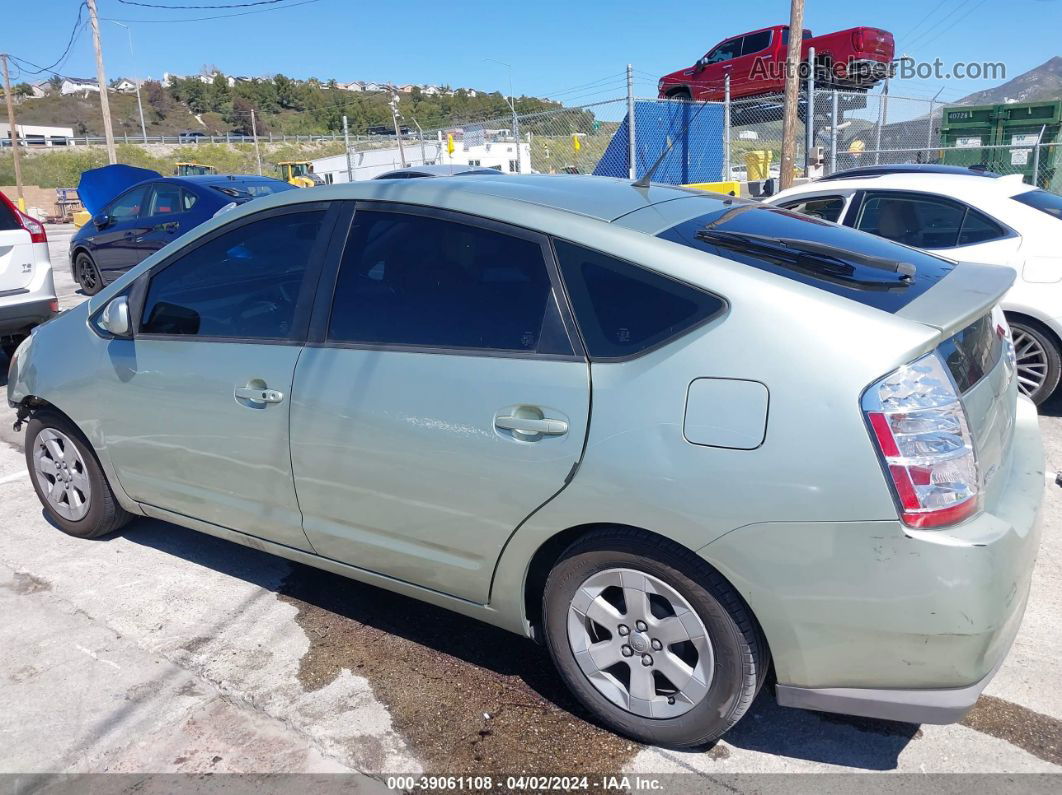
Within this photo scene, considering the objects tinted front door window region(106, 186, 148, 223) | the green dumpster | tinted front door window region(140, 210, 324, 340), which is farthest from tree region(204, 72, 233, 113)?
tinted front door window region(140, 210, 324, 340)

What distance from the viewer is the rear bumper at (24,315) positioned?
7086 mm

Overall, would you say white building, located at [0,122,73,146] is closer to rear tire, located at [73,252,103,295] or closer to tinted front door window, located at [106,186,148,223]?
rear tire, located at [73,252,103,295]

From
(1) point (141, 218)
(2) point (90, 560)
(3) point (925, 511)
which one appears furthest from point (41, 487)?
(1) point (141, 218)

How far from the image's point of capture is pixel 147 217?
11.1 metres

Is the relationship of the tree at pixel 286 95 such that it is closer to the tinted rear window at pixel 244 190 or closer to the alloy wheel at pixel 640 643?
the tinted rear window at pixel 244 190

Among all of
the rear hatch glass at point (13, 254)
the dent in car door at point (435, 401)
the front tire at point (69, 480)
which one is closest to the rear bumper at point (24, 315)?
the rear hatch glass at point (13, 254)

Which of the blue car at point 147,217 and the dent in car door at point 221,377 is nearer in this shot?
the dent in car door at point 221,377

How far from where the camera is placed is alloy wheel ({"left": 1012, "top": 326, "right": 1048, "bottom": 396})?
5660 mm

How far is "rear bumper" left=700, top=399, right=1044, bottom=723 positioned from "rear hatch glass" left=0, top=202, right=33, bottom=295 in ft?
22.8

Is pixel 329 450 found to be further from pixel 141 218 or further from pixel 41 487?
pixel 141 218

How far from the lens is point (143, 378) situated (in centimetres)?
363

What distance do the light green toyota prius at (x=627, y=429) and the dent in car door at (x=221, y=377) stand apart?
0.01 meters

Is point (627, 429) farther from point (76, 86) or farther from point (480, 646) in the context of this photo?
point (76, 86)

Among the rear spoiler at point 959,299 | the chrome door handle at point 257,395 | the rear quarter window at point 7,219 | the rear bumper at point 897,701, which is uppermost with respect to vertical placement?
the rear quarter window at point 7,219
